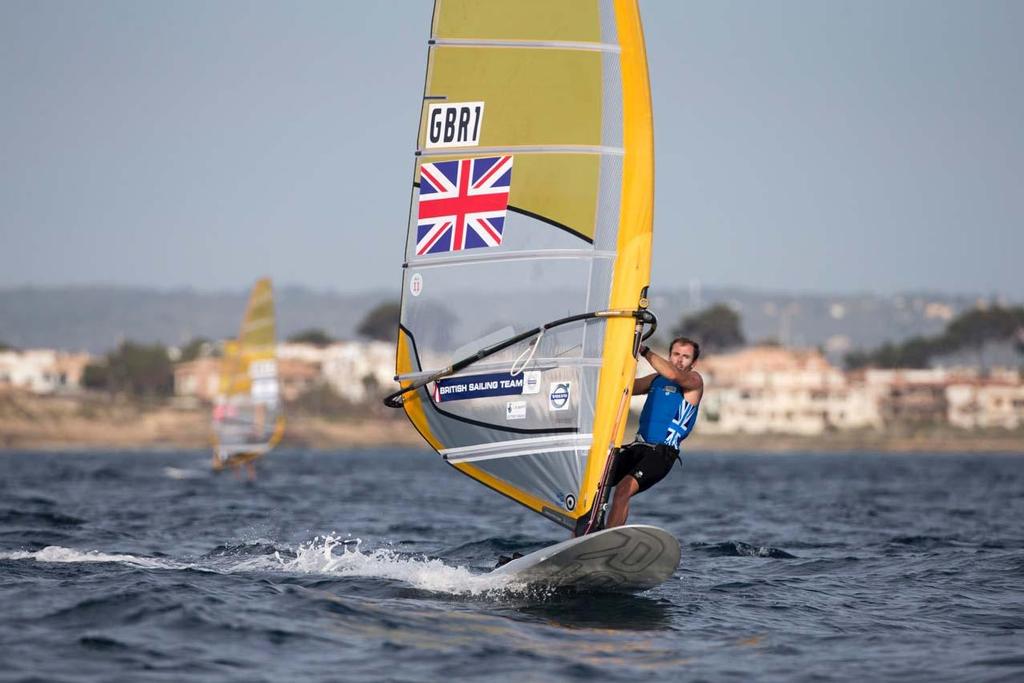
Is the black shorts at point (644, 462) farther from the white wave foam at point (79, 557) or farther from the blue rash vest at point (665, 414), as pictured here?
the white wave foam at point (79, 557)

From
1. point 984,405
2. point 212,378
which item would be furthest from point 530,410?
point 212,378

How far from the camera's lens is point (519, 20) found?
993 centimetres

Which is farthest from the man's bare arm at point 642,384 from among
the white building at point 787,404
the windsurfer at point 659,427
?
the white building at point 787,404

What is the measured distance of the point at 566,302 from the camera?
977cm

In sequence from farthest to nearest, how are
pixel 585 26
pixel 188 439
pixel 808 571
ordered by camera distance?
pixel 188 439, pixel 808 571, pixel 585 26

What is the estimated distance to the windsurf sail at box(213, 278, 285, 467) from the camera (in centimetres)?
3484

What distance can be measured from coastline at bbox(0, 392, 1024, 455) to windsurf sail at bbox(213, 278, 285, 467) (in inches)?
2470

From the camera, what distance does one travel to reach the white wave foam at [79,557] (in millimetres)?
11127

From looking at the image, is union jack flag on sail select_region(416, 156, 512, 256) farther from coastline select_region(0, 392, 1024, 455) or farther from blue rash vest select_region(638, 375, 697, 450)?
coastline select_region(0, 392, 1024, 455)

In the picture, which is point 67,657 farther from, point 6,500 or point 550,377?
point 6,500

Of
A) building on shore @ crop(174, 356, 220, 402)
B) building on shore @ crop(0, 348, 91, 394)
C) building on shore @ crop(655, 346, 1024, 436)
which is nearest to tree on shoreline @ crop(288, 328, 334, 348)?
building on shore @ crop(0, 348, 91, 394)

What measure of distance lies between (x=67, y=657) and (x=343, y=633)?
1.62 m

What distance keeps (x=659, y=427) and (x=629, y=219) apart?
153 centimetres

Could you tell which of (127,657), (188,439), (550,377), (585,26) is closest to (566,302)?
(550,377)
